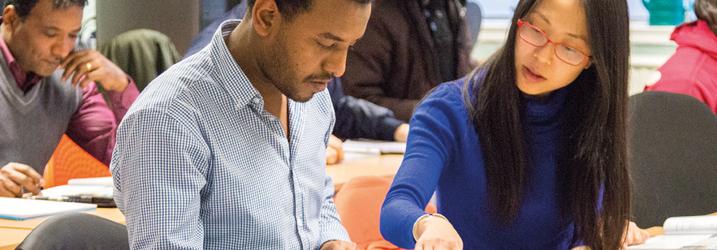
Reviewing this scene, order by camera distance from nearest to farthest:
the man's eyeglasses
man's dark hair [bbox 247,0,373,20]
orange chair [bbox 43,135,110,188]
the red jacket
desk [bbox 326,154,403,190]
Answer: man's dark hair [bbox 247,0,373,20]
the man's eyeglasses
desk [bbox 326,154,403,190]
the red jacket
orange chair [bbox 43,135,110,188]

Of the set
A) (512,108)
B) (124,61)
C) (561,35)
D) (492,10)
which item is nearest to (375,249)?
(512,108)

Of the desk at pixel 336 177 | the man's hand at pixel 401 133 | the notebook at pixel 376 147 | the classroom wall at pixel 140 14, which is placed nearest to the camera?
the desk at pixel 336 177

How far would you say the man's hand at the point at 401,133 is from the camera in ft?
14.2

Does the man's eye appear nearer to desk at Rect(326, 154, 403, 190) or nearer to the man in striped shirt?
the man in striped shirt

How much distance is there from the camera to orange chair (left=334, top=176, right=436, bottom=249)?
2.71m

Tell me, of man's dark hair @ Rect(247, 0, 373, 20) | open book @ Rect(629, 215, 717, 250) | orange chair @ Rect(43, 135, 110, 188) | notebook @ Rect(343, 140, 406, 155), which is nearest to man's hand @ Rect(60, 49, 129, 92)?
orange chair @ Rect(43, 135, 110, 188)

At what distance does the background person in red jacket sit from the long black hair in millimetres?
1638

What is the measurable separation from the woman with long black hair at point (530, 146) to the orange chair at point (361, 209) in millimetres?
413

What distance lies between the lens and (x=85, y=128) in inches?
152

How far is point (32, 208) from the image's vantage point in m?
2.75

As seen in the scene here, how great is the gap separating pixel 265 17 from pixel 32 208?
1.23 meters

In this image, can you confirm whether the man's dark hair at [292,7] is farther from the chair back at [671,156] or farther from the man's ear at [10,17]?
the man's ear at [10,17]

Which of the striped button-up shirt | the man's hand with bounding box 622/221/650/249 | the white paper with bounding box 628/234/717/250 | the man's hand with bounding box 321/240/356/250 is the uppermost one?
the striped button-up shirt

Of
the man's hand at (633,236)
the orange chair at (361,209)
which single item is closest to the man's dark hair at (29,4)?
the orange chair at (361,209)
